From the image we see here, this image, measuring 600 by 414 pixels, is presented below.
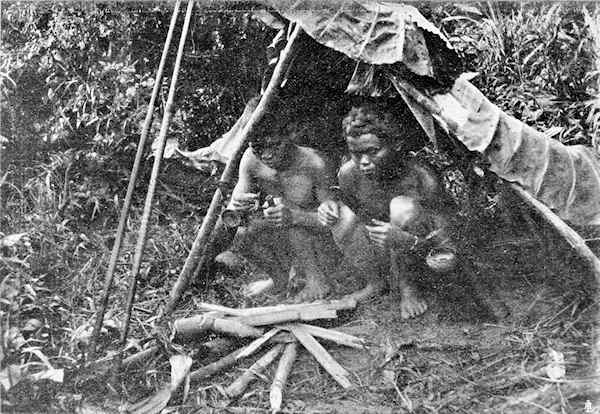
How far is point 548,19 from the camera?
369 centimetres

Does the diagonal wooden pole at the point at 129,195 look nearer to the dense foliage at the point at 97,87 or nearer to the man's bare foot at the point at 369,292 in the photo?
the dense foliage at the point at 97,87

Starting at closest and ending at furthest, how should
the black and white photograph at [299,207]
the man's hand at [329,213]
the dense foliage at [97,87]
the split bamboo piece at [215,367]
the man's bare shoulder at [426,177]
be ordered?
the black and white photograph at [299,207] → the split bamboo piece at [215,367] → the man's bare shoulder at [426,177] → the man's hand at [329,213] → the dense foliage at [97,87]

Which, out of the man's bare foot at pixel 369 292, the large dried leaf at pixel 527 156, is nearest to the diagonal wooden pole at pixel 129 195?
the man's bare foot at pixel 369 292

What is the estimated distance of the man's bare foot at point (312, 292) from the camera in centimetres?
390

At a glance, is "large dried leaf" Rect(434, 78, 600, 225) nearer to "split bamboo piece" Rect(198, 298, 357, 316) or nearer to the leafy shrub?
the leafy shrub

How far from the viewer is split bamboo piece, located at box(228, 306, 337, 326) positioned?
377 cm

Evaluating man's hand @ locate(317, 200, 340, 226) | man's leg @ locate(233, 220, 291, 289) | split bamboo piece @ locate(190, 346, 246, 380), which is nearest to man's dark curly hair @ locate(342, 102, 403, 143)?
man's hand @ locate(317, 200, 340, 226)

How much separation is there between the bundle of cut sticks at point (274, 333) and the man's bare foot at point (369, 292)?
0.04m

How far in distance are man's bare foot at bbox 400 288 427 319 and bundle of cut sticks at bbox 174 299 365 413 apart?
25cm

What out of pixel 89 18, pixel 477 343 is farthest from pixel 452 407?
pixel 89 18

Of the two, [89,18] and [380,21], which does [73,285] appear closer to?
[89,18]

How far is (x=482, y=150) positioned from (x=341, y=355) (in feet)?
3.90

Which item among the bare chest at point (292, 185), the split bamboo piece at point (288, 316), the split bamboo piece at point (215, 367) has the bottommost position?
the split bamboo piece at point (215, 367)

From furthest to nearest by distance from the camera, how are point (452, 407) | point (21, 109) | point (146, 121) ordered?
point (21, 109) → point (146, 121) → point (452, 407)
